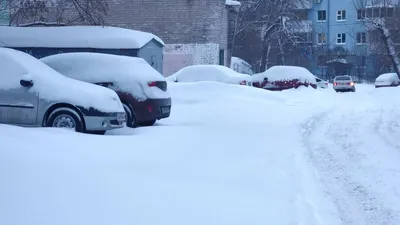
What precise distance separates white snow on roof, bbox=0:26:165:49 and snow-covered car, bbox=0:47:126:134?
494 inches

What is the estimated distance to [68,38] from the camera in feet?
77.8

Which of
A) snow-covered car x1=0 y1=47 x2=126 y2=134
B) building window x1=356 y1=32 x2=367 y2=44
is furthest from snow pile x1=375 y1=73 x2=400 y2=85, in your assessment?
snow-covered car x1=0 y1=47 x2=126 y2=134

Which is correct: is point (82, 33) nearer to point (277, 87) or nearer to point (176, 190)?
point (277, 87)

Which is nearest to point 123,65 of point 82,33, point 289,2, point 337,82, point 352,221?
point 352,221

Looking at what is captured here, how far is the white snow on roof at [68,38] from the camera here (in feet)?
77.7

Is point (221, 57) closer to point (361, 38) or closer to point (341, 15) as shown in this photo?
point (361, 38)

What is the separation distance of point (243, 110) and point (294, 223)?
1172 centimetres

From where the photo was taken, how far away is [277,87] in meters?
33.9

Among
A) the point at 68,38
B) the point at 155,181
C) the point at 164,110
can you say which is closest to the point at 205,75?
the point at 68,38

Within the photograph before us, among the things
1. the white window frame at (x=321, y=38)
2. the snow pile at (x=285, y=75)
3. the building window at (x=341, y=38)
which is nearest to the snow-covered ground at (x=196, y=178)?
the snow pile at (x=285, y=75)

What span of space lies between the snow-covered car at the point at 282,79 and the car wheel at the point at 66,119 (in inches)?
925

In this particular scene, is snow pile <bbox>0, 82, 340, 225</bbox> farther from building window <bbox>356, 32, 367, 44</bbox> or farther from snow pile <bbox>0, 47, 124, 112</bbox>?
building window <bbox>356, 32, 367, 44</bbox>

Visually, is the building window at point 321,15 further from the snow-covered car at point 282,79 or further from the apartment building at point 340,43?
the snow-covered car at point 282,79

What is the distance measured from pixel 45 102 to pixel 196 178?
4332mm
